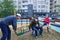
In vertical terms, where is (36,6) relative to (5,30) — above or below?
below

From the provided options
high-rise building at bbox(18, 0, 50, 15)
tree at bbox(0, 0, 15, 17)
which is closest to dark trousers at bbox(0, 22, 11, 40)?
tree at bbox(0, 0, 15, 17)

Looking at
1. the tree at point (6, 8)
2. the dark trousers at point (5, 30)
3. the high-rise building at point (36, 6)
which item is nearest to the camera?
the dark trousers at point (5, 30)

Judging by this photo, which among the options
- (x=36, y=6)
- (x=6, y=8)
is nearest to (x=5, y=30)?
(x=6, y=8)

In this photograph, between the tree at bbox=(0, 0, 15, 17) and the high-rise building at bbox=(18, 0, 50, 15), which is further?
the high-rise building at bbox=(18, 0, 50, 15)

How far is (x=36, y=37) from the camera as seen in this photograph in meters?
13.5

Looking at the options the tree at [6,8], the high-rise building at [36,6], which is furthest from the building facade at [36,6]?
the tree at [6,8]

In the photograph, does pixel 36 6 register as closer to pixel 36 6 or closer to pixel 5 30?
pixel 36 6

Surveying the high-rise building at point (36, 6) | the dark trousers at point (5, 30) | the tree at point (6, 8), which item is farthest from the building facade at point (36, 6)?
the dark trousers at point (5, 30)

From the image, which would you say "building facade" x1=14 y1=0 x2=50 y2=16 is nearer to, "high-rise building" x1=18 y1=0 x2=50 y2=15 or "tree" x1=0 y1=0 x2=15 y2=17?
"high-rise building" x1=18 y1=0 x2=50 y2=15

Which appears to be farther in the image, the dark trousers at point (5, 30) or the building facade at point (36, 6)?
the building facade at point (36, 6)

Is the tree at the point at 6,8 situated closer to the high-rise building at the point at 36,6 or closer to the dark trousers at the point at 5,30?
the high-rise building at the point at 36,6

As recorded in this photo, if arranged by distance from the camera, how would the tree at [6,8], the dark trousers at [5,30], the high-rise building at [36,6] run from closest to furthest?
1. the dark trousers at [5,30]
2. the tree at [6,8]
3. the high-rise building at [36,6]

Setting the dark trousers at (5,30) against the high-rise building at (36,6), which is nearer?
the dark trousers at (5,30)

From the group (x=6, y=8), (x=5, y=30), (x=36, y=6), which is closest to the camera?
(x=5, y=30)
